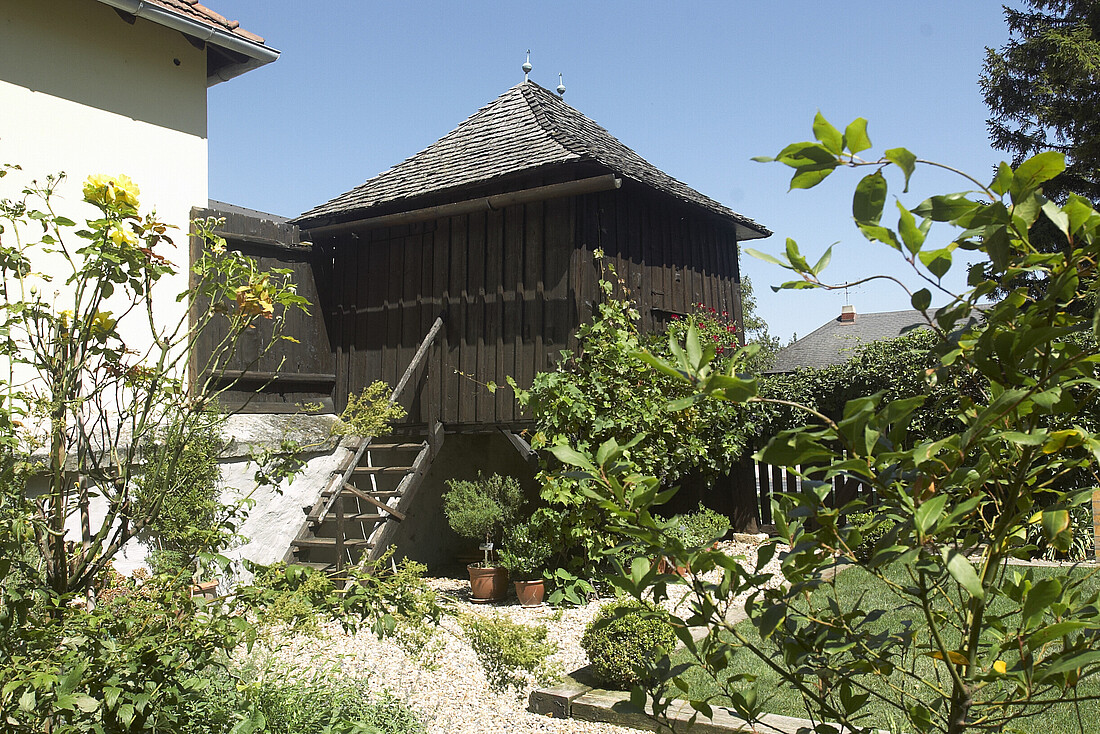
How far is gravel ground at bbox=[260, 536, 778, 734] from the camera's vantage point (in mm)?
4250

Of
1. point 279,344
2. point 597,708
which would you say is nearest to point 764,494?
point 279,344

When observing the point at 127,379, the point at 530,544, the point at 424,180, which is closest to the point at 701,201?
the point at 424,180

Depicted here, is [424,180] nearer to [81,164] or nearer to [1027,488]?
[81,164]

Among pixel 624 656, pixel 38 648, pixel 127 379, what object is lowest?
pixel 624 656

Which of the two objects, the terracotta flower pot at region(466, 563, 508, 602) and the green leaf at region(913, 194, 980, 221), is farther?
the terracotta flower pot at region(466, 563, 508, 602)

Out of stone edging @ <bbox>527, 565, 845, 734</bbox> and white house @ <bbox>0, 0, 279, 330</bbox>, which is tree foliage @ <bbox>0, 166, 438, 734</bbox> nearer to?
stone edging @ <bbox>527, 565, 845, 734</bbox>

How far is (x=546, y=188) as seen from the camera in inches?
324

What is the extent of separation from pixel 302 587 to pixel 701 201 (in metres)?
8.34

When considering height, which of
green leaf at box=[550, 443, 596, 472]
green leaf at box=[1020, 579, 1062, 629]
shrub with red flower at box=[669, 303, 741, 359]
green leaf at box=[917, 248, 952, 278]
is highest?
shrub with red flower at box=[669, 303, 741, 359]

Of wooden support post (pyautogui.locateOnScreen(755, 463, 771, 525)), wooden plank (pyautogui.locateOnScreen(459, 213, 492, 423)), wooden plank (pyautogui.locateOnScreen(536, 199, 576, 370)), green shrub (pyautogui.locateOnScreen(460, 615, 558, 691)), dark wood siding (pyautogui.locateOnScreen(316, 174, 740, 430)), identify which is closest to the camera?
green shrub (pyautogui.locateOnScreen(460, 615, 558, 691))

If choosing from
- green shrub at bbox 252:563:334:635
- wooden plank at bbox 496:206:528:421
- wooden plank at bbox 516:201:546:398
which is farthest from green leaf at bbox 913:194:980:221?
wooden plank at bbox 496:206:528:421

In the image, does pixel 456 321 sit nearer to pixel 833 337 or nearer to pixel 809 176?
pixel 809 176

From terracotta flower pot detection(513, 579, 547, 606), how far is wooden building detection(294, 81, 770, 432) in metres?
1.64

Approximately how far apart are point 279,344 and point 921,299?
343 inches
